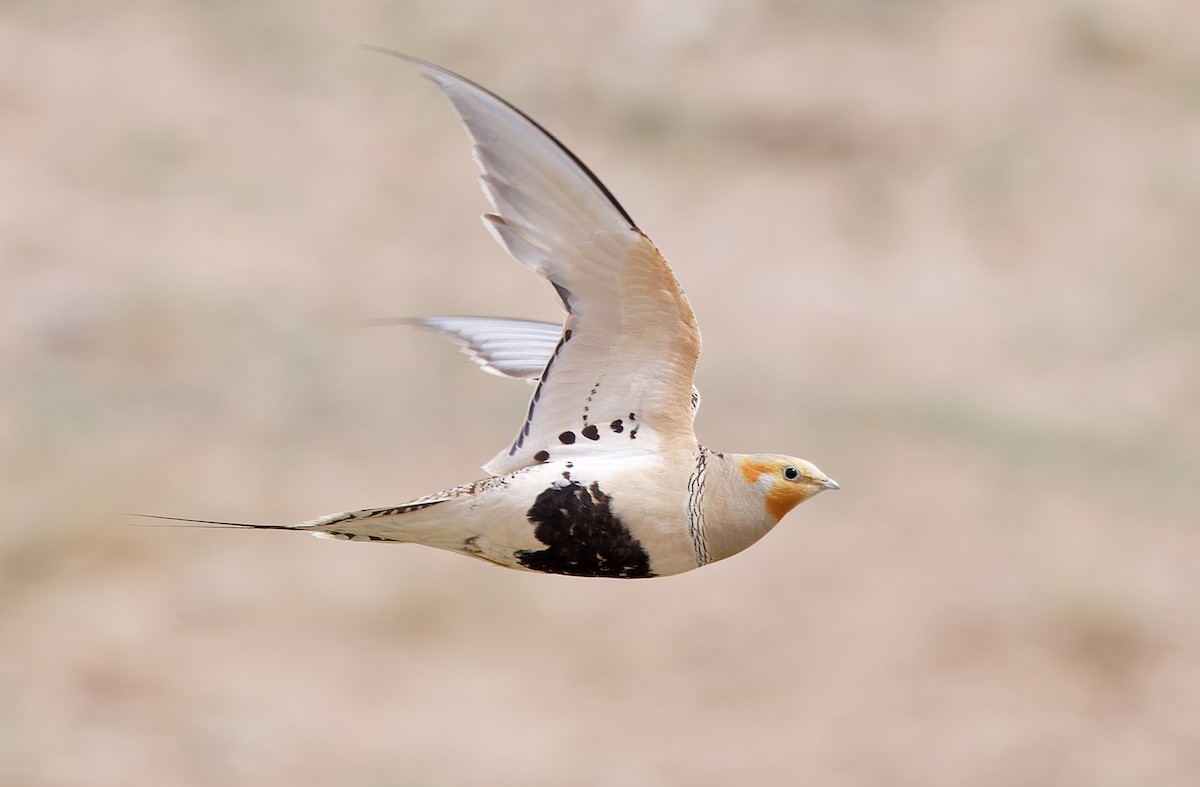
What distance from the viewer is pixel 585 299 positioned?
15.6 ft

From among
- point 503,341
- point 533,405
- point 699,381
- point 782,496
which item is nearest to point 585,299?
point 533,405

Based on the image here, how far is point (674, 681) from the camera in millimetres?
15789

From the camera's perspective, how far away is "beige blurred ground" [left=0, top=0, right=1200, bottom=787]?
50.9ft

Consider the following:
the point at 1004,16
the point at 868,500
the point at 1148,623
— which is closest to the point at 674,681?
the point at 868,500

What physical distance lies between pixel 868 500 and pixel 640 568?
1166cm

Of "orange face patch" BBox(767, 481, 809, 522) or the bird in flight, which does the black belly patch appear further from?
"orange face patch" BBox(767, 481, 809, 522)

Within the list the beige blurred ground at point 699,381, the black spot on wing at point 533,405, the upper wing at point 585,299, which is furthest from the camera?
the beige blurred ground at point 699,381

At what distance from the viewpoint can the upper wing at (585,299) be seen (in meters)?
4.55

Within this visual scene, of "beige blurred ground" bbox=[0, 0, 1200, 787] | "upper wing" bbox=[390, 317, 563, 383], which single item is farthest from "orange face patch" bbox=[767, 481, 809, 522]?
"beige blurred ground" bbox=[0, 0, 1200, 787]

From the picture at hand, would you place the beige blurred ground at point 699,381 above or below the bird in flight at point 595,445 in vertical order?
above

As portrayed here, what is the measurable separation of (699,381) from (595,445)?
12.0m

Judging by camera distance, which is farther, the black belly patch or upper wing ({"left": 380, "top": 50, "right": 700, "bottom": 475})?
the black belly patch

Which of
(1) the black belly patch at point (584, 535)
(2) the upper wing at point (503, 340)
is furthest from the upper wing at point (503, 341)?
(1) the black belly patch at point (584, 535)

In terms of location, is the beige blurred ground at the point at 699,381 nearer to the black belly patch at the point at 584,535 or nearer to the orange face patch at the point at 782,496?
the black belly patch at the point at 584,535
